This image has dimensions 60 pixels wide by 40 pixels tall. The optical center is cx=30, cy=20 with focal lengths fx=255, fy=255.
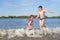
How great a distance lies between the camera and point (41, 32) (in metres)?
9.49

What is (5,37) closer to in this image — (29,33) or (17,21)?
(29,33)

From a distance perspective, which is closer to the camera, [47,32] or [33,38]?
[33,38]

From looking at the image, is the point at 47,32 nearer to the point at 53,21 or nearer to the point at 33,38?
the point at 33,38

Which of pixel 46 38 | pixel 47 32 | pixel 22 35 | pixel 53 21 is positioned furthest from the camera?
pixel 53 21

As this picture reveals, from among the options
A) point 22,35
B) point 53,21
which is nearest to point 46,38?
point 22,35

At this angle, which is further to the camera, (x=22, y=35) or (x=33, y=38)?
(x=22, y=35)

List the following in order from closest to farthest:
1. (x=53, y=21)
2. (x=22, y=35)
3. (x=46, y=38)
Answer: (x=46, y=38) → (x=22, y=35) → (x=53, y=21)

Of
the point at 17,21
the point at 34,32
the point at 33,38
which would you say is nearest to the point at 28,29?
the point at 34,32

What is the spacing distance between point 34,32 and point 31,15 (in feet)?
2.80

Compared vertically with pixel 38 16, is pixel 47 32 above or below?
below

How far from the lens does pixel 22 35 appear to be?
8977 mm

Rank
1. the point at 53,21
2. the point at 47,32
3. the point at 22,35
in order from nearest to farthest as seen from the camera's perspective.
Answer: the point at 22,35 < the point at 47,32 < the point at 53,21

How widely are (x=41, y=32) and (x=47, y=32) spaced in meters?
0.25

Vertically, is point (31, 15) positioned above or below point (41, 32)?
above
